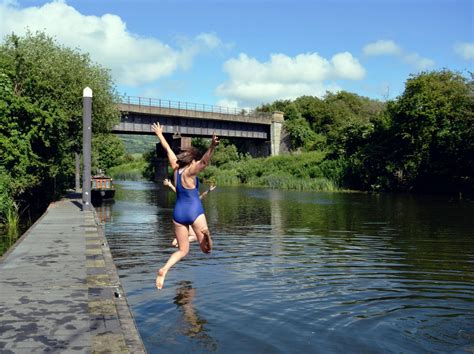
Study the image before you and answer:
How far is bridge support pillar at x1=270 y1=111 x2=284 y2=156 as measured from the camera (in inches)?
2896

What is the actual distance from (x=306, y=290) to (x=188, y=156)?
4.25 meters

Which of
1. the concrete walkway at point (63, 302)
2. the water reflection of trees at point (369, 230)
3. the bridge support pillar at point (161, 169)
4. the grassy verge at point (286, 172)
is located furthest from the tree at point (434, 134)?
the bridge support pillar at point (161, 169)

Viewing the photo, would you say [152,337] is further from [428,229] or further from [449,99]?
[449,99]

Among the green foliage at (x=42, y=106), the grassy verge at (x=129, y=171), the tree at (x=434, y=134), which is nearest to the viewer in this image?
the green foliage at (x=42, y=106)

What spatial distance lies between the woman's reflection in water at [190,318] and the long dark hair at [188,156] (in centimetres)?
225

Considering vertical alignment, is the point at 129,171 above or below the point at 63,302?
above

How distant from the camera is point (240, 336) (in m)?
7.15

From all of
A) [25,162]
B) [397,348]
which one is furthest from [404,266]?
[25,162]

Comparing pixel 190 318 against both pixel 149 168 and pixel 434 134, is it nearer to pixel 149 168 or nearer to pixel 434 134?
pixel 434 134

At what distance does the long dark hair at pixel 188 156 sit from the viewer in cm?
684

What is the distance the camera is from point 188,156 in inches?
270

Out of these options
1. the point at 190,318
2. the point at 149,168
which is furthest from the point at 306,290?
the point at 149,168

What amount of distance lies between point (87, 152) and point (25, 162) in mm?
3520

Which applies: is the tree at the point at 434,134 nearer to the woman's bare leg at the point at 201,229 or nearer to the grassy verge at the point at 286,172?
the grassy verge at the point at 286,172
